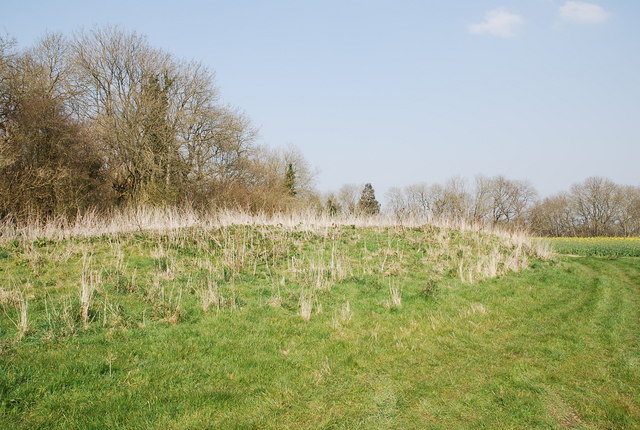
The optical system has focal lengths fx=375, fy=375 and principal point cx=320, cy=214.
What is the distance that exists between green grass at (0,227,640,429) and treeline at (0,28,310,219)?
32.3ft

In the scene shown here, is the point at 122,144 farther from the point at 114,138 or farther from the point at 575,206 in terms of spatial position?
the point at 575,206

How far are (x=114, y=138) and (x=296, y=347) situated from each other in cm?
2414

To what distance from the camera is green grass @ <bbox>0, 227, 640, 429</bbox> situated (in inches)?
169

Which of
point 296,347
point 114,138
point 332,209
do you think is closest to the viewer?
point 296,347

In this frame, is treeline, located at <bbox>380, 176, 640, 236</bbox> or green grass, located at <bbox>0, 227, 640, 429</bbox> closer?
green grass, located at <bbox>0, 227, 640, 429</bbox>

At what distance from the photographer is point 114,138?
25.0m

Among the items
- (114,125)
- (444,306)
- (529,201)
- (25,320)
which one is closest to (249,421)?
(25,320)

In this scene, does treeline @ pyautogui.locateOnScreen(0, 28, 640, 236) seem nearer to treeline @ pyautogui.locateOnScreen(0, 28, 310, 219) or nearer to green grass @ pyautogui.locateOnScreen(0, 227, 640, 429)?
treeline @ pyautogui.locateOnScreen(0, 28, 310, 219)

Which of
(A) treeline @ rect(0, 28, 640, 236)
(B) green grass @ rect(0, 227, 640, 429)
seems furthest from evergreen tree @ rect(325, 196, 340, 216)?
(B) green grass @ rect(0, 227, 640, 429)

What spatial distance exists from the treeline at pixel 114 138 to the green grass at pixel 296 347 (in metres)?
9.86

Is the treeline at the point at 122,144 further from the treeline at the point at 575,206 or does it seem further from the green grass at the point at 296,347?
the treeline at the point at 575,206

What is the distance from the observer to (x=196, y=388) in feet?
15.5

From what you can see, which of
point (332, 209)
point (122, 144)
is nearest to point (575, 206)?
point (332, 209)

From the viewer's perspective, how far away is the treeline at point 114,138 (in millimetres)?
18125
